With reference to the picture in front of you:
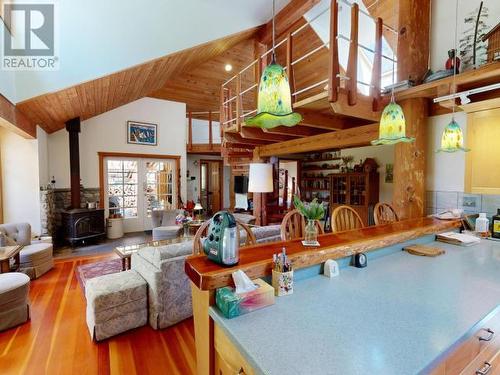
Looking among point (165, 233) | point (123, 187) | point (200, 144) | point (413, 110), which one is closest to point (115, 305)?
point (165, 233)

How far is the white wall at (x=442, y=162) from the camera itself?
278 centimetres

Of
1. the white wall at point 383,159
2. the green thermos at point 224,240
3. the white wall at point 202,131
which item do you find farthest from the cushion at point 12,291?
the white wall at point 202,131

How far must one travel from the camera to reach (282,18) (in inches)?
177

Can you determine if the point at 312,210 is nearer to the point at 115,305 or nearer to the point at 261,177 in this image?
the point at 115,305

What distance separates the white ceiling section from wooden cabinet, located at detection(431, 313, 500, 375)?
159 inches

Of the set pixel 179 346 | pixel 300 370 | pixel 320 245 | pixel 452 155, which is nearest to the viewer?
pixel 300 370

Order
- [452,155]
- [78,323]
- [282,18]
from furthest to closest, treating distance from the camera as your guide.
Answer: [282,18], [452,155], [78,323]

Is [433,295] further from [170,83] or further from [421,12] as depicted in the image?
[170,83]

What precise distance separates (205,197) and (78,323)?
23.8ft

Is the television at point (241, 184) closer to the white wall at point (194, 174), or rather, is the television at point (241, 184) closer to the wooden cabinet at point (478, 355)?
the white wall at point (194, 174)

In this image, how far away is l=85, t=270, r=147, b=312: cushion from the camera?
2.15 m

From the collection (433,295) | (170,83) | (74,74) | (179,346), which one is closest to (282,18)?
(170,83)

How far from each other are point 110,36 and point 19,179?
330cm

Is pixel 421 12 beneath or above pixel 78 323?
above
